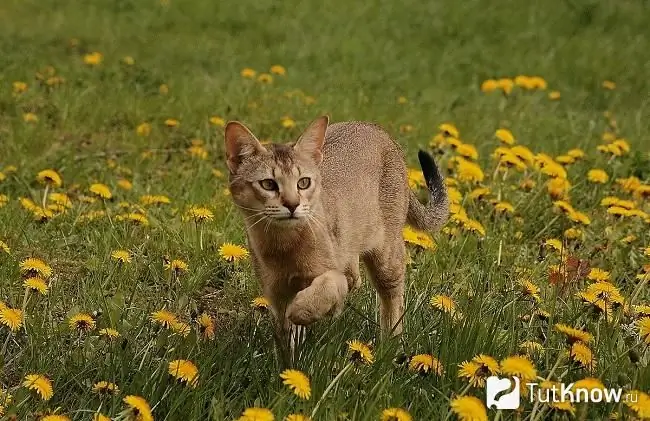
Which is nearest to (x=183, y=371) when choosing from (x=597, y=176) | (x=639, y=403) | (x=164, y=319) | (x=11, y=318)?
(x=164, y=319)

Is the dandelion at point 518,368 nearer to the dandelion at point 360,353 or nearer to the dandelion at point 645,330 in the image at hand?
the dandelion at point 360,353

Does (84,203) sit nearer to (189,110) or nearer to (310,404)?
(189,110)

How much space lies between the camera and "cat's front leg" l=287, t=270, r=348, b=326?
10.2ft

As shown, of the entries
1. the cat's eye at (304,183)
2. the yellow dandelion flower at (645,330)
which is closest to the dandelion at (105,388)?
the cat's eye at (304,183)

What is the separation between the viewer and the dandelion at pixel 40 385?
277 centimetres

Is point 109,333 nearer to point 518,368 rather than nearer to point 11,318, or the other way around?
point 11,318

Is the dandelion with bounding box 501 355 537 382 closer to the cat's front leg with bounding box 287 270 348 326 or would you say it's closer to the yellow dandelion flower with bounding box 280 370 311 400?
the yellow dandelion flower with bounding box 280 370 311 400

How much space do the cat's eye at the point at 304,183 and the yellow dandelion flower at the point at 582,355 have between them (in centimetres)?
113

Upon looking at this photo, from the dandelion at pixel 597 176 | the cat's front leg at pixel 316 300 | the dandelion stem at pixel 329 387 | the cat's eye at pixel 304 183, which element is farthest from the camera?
the dandelion at pixel 597 176

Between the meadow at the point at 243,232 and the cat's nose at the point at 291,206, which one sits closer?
the meadow at the point at 243,232

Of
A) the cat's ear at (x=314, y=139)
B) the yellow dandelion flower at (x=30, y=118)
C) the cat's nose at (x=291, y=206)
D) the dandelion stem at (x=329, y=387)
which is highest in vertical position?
the cat's ear at (x=314, y=139)

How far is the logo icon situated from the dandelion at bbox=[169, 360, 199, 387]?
35.2 inches

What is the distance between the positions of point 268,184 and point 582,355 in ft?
4.12

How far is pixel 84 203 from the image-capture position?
5.22m
